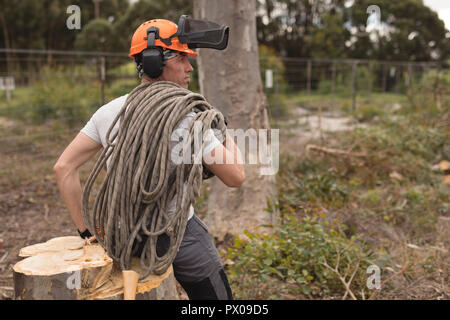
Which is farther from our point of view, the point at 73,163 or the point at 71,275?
the point at 73,163

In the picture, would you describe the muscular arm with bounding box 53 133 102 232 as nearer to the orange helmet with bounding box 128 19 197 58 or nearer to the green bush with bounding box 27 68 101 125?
the orange helmet with bounding box 128 19 197 58

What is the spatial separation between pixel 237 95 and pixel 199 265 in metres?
2.28

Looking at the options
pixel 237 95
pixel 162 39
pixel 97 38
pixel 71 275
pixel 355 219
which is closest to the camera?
pixel 71 275

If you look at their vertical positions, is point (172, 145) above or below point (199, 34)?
below

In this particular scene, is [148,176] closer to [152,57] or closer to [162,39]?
[152,57]

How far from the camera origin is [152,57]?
2049 mm

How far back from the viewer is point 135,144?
1948mm

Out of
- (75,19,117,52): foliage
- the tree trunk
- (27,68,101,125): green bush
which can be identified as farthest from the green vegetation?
(75,19,117,52): foliage

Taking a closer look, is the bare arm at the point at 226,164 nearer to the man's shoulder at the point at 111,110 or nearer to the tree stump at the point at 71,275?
the man's shoulder at the point at 111,110

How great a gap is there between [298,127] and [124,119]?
9.11 metres

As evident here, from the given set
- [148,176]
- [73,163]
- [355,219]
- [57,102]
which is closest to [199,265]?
[148,176]

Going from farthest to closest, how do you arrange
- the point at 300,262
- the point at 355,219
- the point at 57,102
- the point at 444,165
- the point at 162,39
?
1. the point at 57,102
2. the point at 444,165
3. the point at 355,219
4. the point at 300,262
5. the point at 162,39

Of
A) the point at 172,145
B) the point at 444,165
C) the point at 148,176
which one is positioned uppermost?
the point at 172,145
